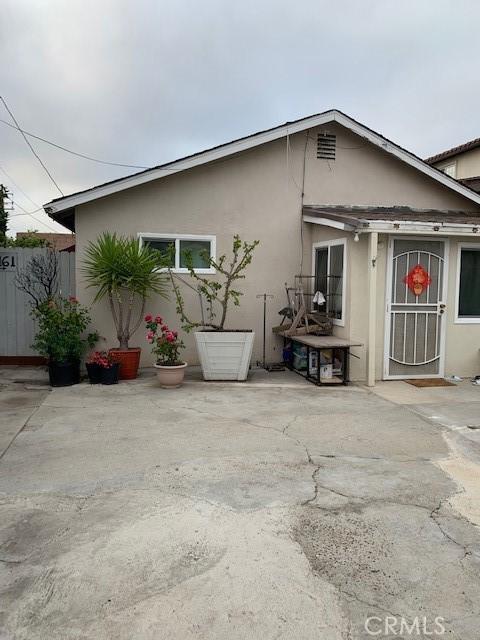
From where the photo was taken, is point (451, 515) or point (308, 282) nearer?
point (451, 515)

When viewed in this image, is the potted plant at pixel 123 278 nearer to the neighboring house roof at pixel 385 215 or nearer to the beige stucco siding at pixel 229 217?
the beige stucco siding at pixel 229 217

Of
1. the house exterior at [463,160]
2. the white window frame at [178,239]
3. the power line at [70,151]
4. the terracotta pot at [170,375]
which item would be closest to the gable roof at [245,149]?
the white window frame at [178,239]

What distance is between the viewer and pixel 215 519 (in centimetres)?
335

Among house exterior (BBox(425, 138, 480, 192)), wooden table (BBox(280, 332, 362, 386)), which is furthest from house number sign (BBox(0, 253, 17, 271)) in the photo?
house exterior (BBox(425, 138, 480, 192))

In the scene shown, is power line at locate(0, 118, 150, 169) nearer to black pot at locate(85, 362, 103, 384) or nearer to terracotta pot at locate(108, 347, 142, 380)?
terracotta pot at locate(108, 347, 142, 380)

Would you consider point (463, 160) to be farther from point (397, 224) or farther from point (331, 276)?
point (397, 224)

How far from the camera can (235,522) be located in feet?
10.9

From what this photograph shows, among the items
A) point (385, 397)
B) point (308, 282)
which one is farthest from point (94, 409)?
point (308, 282)

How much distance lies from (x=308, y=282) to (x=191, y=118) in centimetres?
645

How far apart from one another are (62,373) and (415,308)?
5.39 m

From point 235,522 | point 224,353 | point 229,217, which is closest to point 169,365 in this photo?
point 224,353

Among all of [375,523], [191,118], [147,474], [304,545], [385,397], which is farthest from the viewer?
[191,118]

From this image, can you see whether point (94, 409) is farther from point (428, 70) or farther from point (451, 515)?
point (428, 70)

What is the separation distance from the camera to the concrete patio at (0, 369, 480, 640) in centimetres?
242
